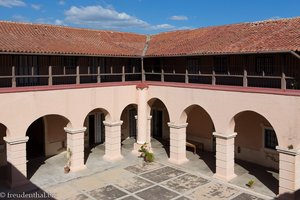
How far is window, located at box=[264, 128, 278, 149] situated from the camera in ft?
61.7

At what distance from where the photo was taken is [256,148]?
19.7m

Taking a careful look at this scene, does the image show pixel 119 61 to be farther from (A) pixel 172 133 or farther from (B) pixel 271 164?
(B) pixel 271 164

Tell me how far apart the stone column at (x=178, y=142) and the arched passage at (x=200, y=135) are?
1.33m

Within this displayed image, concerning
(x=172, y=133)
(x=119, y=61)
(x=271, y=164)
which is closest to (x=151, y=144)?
(x=172, y=133)

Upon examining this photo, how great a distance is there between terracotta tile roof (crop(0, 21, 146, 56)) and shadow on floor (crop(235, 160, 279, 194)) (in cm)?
1014

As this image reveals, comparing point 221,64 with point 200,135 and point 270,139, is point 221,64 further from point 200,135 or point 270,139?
point 200,135

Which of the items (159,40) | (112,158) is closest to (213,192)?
(112,158)

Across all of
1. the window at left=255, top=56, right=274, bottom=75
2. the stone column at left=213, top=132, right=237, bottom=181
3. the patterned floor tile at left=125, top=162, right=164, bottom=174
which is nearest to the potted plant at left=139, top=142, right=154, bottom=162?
the patterned floor tile at left=125, top=162, right=164, bottom=174

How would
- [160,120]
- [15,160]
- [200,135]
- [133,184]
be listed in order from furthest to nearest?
[160,120]
[200,135]
[133,184]
[15,160]

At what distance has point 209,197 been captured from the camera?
1533 centimetres

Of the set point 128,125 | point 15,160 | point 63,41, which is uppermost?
point 63,41

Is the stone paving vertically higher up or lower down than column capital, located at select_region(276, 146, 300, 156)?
lower down

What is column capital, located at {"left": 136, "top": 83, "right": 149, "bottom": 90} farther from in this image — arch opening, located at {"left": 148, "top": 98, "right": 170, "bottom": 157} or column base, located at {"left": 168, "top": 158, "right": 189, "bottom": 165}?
column base, located at {"left": 168, "top": 158, "right": 189, "bottom": 165}

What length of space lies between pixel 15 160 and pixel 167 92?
9690mm
